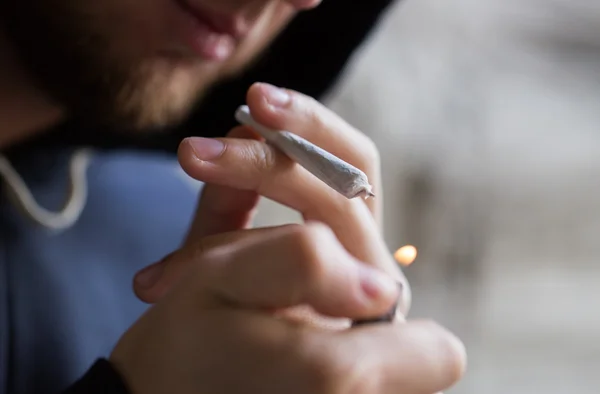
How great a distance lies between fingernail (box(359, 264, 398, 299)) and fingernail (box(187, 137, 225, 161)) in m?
0.12

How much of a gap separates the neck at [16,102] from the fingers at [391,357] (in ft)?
1.77

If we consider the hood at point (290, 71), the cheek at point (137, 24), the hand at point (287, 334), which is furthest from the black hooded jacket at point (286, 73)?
the hand at point (287, 334)

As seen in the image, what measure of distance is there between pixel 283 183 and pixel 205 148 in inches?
2.4

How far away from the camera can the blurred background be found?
1256 millimetres

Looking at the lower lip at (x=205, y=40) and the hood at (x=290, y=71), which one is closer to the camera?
the lower lip at (x=205, y=40)

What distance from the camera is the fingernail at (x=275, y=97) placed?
1.37ft

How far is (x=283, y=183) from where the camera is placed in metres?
0.41

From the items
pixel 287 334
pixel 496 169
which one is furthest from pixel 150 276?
pixel 496 169

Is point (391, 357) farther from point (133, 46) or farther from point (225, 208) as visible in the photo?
point (133, 46)

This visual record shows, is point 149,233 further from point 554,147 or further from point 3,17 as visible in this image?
point 554,147

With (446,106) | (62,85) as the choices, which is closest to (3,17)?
(62,85)

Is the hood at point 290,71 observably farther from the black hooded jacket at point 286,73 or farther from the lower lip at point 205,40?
the lower lip at point 205,40

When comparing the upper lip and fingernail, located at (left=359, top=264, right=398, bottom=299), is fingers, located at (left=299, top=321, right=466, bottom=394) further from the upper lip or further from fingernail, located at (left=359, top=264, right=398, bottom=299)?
the upper lip

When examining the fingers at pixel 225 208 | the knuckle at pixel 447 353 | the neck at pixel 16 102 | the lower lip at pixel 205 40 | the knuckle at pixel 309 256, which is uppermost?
the knuckle at pixel 309 256
